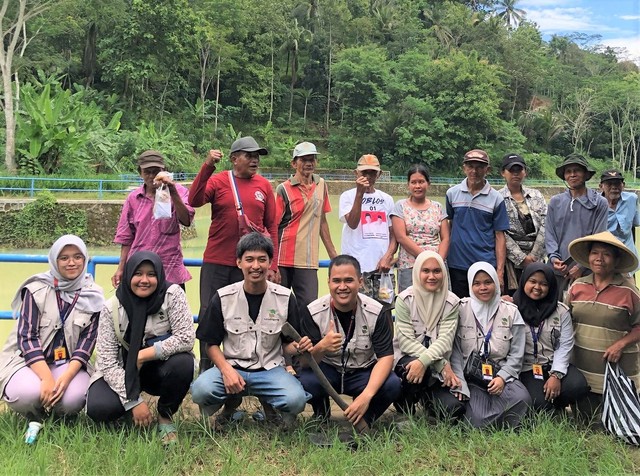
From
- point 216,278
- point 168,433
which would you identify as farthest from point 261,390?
point 216,278

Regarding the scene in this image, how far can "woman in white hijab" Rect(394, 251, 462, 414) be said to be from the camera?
8.64ft

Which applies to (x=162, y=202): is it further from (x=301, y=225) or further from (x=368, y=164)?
(x=368, y=164)

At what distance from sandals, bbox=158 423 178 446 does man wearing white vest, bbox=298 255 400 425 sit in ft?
2.03

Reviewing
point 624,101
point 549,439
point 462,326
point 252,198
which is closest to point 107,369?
point 252,198

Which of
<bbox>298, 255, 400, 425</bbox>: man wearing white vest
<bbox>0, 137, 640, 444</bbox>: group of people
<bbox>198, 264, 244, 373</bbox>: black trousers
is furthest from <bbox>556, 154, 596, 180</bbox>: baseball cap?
<bbox>198, 264, 244, 373</bbox>: black trousers

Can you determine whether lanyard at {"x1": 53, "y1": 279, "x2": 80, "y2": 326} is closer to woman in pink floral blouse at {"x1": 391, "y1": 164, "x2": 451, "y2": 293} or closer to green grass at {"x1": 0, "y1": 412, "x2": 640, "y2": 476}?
green grass at {"x1": 0, "y1": 412, "x2": 640, "y2": 476}

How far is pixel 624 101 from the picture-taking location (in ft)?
121

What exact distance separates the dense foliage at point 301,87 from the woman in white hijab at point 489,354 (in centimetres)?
1223

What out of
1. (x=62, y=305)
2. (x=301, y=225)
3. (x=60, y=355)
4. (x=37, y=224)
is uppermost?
(x=301, y=225)

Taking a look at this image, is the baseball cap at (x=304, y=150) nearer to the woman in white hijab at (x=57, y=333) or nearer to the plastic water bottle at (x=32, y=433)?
the woman in white hijab at (x=57, y=333)

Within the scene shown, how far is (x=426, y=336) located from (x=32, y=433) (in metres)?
1.86

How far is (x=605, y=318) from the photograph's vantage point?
2.74 meters

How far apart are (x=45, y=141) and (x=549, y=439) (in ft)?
44.2

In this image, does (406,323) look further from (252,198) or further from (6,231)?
(6,231)
